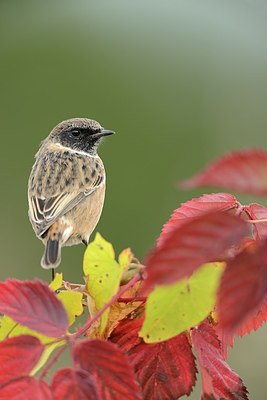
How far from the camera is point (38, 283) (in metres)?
1.14

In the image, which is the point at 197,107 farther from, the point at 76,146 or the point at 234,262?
the point at 234,262

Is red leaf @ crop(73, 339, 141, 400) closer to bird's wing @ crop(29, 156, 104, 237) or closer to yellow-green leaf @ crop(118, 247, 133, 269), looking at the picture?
yellow-green leaf @ crop(118, 247, 133, 269)

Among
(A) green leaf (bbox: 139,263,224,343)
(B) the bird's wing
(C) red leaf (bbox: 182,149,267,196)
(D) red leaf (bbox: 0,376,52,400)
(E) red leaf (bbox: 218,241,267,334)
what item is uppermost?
(C) red leaf (bbox: 182,149,267,196)

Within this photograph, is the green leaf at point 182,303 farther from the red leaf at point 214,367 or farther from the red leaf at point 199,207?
the red leaf at point 199,207

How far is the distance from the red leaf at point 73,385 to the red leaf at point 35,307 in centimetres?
7

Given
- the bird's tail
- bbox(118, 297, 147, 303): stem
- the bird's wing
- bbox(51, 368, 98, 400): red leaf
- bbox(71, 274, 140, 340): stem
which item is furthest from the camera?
the bird's wing

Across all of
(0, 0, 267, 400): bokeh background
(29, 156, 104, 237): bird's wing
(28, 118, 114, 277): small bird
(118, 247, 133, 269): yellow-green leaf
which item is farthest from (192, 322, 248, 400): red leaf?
(0, 0, 267, 400): bokeh background

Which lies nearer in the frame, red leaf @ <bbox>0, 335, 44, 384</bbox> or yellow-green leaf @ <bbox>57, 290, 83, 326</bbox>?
red leaf @ <bbox>0, 335, 44, 384</bbox>

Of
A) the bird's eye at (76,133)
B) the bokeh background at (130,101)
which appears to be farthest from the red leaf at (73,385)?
the bokeh background at (130,101)

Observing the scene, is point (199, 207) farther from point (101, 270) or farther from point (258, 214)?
point (101, 270)

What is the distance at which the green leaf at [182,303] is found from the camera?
1165 millimetres

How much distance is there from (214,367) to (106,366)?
34cm

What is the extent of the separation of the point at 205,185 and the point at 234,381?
2.05 feet

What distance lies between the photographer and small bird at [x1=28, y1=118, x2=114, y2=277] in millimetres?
3783
